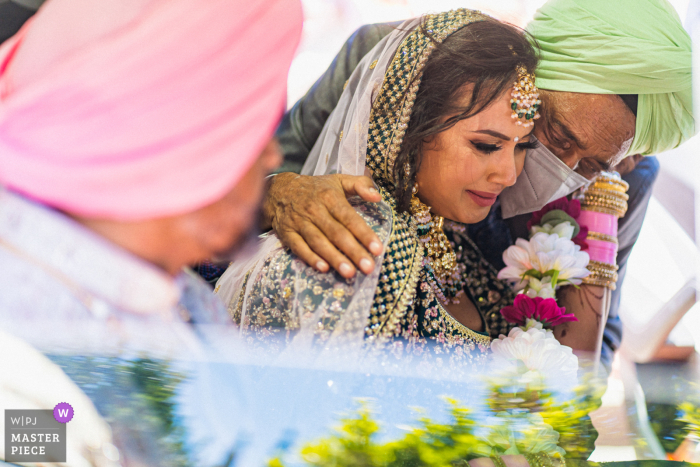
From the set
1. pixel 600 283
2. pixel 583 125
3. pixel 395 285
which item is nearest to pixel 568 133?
pixel 583 125

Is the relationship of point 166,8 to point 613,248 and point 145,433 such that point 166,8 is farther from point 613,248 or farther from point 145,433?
point 613,248

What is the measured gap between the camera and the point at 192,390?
769mm

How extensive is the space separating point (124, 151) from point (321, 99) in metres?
0.49

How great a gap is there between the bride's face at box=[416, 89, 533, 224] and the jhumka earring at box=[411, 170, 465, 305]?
0.03 meters

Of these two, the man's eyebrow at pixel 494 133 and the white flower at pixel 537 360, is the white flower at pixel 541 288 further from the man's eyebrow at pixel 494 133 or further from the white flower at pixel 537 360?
the man's eyebrow at pixel 494 133

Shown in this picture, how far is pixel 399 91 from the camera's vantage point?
0.98m

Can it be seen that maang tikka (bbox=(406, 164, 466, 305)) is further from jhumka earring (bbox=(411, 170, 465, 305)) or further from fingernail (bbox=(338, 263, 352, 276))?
fingernail (bbox=(338, 263, 352, 276))

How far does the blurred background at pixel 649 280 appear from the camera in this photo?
0.94m

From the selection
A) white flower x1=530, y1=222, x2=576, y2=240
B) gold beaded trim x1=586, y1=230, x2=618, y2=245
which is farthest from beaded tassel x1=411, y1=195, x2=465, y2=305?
gold beaded trim x1=586, y1=230, x2=618, y2=245

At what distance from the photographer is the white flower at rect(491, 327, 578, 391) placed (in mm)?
965

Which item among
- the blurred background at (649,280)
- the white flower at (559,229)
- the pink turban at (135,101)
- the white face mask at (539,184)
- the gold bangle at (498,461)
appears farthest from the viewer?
the white flower at (559,229)

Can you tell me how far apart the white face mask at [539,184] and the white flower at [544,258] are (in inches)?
3.0

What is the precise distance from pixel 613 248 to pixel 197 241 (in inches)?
37.3

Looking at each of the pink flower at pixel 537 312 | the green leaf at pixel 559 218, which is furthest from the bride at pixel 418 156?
the green leaf at pixel 559 218
